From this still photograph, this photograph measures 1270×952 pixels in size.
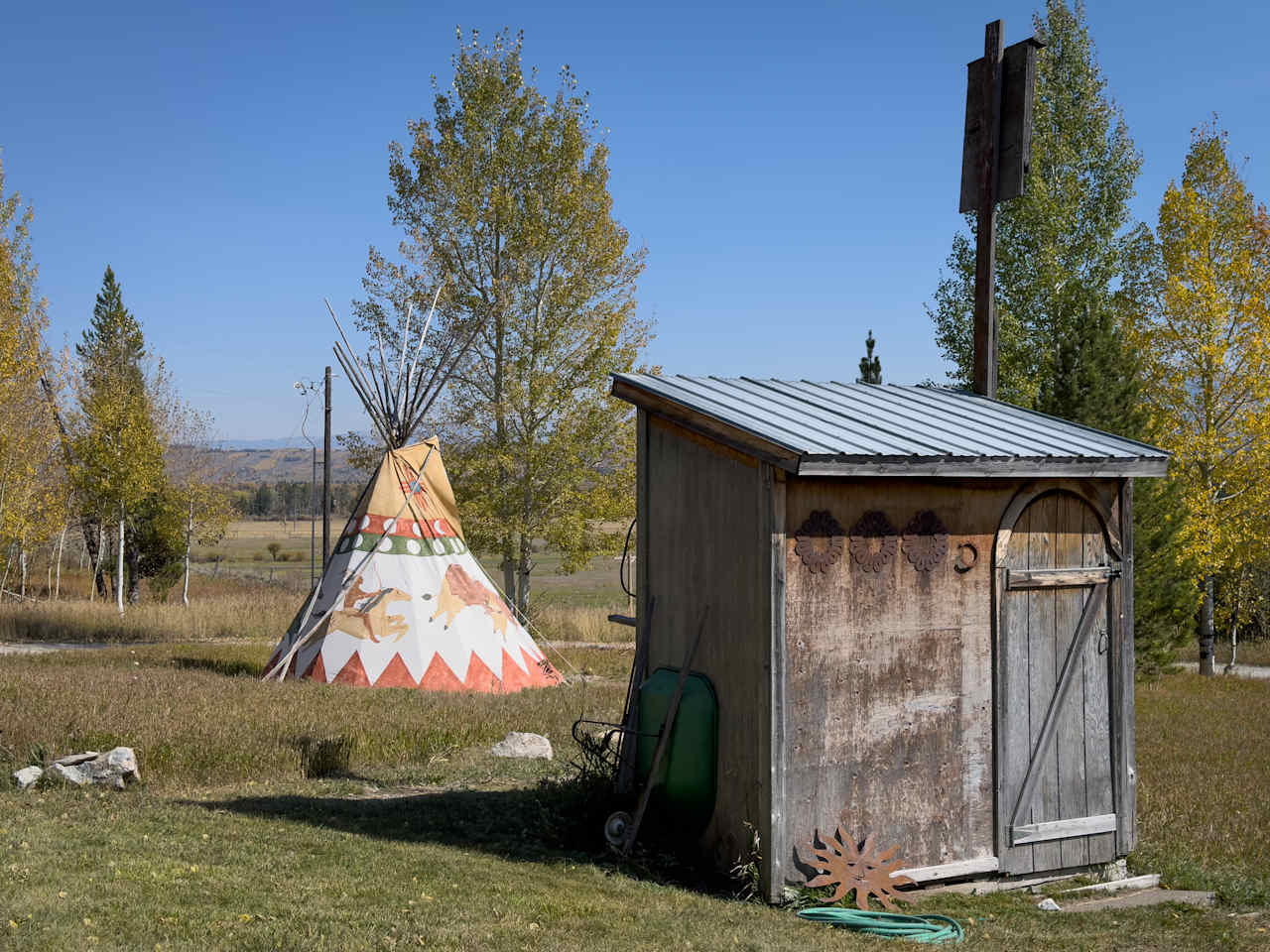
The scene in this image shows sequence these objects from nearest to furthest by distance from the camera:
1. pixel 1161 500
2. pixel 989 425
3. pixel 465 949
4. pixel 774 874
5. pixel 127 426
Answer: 1. pixel 465 949
2. pixel 774 874
3. pixel 989 425
4. pixel 1161 500
5. pixel 127 426

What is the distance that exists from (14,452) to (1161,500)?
2132 cm

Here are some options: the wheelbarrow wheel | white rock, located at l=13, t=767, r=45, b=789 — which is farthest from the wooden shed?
white rock, located at l=13, t=767, r=45, b=789

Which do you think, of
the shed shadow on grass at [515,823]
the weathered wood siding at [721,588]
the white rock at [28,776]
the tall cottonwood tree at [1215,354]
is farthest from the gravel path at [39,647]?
the tall cottonwood tree at [1215,354]

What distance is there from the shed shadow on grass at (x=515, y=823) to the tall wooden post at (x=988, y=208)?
4.28 m

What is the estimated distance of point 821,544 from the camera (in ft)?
20.9

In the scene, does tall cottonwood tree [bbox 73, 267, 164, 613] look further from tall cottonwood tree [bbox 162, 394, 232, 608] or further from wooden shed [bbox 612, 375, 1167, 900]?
wooden shed [bbox 612, 375, 1167, 900]

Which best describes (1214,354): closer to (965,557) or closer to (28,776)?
(965,557)

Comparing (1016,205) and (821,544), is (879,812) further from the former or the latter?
(1016,205)

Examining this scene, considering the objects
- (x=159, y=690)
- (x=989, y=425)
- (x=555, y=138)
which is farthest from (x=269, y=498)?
(x=989, y=425)

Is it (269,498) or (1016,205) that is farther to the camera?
(269,498)

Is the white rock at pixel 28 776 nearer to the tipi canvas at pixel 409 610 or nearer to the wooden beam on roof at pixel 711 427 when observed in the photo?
the wooden beam on roof at pixel 711 427

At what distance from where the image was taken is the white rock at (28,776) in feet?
26.6

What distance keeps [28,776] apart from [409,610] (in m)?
6.36

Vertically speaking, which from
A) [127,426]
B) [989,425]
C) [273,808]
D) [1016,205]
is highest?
[1016,205]
